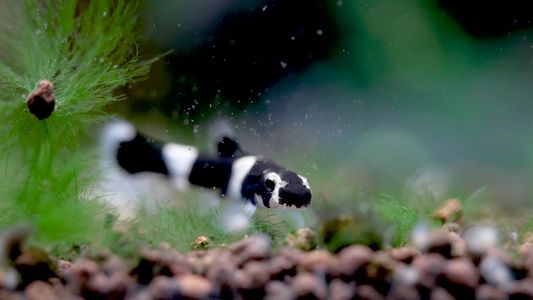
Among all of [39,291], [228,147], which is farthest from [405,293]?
[228,147]

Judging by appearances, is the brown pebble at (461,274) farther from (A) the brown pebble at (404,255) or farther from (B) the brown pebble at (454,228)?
(B) the brown pebble at (454,228)

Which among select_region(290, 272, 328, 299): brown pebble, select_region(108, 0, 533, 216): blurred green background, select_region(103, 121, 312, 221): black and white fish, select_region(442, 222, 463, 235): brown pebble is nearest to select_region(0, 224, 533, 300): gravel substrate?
select_region(290, 272, 328, 299): brown pebble

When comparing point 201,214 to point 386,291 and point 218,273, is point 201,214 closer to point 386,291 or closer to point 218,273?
point 218,273

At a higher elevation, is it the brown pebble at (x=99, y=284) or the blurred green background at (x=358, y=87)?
the blurred green background at (x=358, y=87)

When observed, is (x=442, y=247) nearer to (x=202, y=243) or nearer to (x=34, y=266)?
(x=202, y=243)

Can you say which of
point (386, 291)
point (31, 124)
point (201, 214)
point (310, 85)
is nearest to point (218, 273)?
point (386, 291)

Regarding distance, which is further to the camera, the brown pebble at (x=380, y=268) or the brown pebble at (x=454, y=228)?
the brown pebble at (x=454, y=228)

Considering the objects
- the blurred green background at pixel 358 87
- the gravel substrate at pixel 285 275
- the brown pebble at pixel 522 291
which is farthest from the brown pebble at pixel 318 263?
the blurred green background at pixel 358 87
